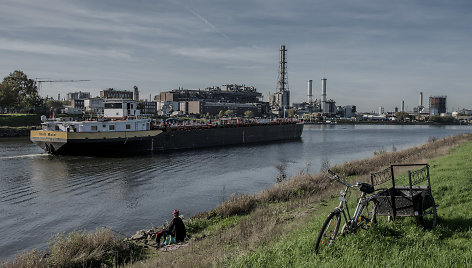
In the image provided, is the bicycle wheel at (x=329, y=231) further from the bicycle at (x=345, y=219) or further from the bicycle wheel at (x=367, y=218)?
the bicycle wheel at (x=367, y=218)

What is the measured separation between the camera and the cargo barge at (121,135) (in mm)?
40406

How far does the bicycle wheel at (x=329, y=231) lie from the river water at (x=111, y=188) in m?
10.2

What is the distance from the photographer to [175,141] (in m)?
50.4

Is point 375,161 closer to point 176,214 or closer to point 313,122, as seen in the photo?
point 176,214

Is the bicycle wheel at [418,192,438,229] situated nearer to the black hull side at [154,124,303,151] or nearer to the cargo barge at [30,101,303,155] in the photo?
the cargo barge at [30,101,303,155]

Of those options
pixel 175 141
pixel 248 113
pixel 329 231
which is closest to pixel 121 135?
pixel 175 141

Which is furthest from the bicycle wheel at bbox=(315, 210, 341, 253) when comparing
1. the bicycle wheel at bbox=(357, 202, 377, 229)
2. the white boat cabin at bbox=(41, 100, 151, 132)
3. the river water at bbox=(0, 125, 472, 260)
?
the white boat cabin at bbox=(41, 100, 151, 132)

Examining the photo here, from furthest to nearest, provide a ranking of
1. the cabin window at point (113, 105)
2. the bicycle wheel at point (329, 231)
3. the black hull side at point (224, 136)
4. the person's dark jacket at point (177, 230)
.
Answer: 1. the black hull side at point (224, 136)
2. the cabin window at point (113, 105)
3. the person's dark jacket at point (177, 230)
4. the bicycle wheel at point (329, 231)

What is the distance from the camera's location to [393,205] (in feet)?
27.1

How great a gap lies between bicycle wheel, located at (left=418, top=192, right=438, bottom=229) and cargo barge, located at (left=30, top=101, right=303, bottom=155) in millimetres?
38383

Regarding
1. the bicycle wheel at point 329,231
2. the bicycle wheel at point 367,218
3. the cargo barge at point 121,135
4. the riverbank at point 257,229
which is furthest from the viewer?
the cargo barge at point 121,135

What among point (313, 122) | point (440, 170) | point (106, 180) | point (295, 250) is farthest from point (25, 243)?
point (313, 122)

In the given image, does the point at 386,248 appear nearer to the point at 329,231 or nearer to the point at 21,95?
the point at 329,231

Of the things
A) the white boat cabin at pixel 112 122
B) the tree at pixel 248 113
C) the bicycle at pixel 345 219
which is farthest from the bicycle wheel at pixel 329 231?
the tree at pixel 248 113
